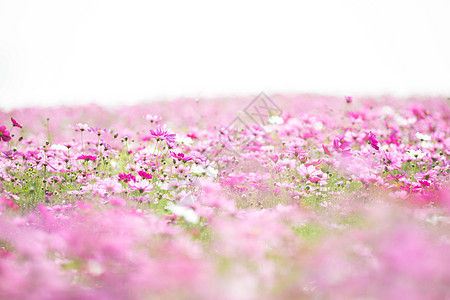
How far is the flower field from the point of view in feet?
3.95

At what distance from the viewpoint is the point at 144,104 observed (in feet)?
26.4

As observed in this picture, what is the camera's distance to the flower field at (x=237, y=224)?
1204mm

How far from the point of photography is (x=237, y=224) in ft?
6.26

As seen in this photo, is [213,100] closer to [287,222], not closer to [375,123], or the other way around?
[375,123]

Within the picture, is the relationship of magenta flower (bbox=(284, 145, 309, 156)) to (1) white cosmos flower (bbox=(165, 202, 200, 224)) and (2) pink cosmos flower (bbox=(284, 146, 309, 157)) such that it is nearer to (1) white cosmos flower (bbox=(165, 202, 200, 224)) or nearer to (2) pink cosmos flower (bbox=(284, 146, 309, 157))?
(2) pink cosmos flower (bbox=(284, 146, 309, 157))

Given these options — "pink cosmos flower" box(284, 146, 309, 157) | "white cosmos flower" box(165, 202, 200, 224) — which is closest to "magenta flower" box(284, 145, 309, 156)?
"pink cosmos flower" box(284, 146, 309, 157)

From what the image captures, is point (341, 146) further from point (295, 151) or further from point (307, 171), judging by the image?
point (307, 171)

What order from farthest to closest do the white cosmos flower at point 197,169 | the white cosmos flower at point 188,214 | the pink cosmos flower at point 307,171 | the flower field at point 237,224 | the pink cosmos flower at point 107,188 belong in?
the white cosmos flower at point 197,169, the pink cosmos flower at point 307,171, the pink cosmos flower at point 107,188, the white cosmos flower at point 188,214, the flower field at point 237,224

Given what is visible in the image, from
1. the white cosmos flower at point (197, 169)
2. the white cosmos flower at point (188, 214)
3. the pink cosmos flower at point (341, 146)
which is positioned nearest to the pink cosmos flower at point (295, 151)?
the pink cosmos flower at point (341, 146)

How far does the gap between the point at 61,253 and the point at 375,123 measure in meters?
5.09

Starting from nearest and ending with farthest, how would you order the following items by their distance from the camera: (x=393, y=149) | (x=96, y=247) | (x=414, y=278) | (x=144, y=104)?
(x=414, y=278)
(x=96, y=247)
(x=393, y=149)
(x=144, y=104)

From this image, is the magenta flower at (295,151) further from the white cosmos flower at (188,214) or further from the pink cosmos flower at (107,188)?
the pink cosmos flower at (107,188)

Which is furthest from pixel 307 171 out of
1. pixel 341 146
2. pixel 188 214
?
pixel 188 214

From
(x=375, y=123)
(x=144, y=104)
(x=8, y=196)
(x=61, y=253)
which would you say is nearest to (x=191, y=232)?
(x=61, y=253)
